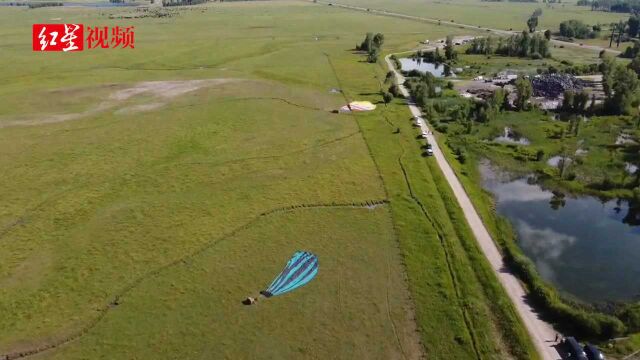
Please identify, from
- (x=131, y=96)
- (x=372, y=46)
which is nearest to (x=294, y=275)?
(x=131, y=96)

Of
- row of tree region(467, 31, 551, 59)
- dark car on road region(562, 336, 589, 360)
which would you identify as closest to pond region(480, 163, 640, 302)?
dark car on road region(562, 336, 589, 360)

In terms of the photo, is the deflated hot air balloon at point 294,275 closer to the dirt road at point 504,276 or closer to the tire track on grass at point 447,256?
the tire track on grass at point 447,256

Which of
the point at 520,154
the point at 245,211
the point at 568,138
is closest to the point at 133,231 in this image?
the point at 245,211

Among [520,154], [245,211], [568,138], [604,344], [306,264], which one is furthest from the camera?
[568,138]

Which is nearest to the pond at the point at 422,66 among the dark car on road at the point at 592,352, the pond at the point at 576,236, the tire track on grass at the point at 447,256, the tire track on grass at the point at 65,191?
the tire track on grass at the point at 65,191

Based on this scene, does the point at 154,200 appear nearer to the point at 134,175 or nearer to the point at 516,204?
the point at 134,175

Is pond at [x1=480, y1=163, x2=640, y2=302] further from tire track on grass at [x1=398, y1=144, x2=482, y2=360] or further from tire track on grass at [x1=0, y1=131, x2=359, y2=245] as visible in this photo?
tire track on grass at [x1=0, y1=131, x2=359, y2=245]
